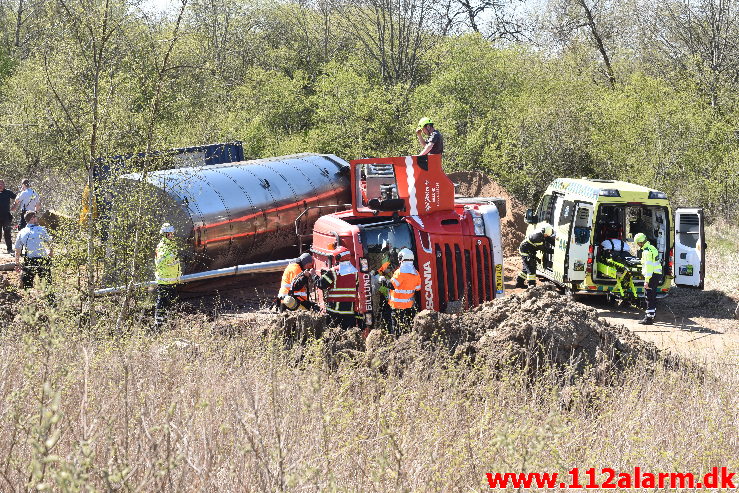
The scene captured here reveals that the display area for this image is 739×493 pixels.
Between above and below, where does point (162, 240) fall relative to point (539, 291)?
above

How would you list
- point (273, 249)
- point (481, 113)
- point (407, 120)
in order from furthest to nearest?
1. point (481, 113)
2. point (407, 120)
3. point (273, 249)

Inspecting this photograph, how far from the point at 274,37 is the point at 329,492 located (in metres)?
38.3

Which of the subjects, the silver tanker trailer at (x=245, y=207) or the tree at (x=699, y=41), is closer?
the silver tanker trailer at (x=245, y=207)

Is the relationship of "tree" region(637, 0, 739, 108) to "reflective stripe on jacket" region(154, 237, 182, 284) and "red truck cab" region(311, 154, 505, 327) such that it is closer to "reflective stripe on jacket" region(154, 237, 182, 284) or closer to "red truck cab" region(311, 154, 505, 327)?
"red truck cab" region(311, 154, 505, 327)

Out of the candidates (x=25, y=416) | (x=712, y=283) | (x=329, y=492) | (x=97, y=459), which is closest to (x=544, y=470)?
(x=329, y=492)

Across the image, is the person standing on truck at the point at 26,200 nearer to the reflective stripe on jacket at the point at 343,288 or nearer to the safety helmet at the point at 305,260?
the safety helmet at the point at 305,260

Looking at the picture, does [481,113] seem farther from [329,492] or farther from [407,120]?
[329,492]

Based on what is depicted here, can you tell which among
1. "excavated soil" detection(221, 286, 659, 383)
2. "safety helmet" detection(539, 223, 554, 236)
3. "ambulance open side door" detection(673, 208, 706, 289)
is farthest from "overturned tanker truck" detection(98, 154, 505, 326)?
"ambulance open side door" detection(673, 208, 706, 289)

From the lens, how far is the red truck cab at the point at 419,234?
1049 centimetres

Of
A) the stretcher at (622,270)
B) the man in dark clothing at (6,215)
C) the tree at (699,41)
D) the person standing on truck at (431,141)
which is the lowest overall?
the stretcher at (622,270)

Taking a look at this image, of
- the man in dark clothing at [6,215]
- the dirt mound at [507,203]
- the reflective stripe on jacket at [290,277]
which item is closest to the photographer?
the reflective stripe on jacket at [290,277]

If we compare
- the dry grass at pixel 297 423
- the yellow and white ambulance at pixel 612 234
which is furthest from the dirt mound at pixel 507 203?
the dry grass at pixel 297 423

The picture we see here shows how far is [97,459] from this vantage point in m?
4.47

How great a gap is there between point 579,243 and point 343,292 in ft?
17.5
